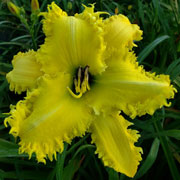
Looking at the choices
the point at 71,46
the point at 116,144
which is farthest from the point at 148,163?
the point at 71,46

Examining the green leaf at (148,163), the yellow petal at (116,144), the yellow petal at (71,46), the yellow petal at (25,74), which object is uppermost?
the yellow petal at (71,46)

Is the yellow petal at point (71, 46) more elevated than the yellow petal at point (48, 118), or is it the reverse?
the yellow petal at point (71, 46)

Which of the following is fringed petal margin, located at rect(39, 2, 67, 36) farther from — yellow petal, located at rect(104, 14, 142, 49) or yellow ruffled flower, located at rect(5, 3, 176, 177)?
yellow petal, located at rect(104, 14, 142, 49)

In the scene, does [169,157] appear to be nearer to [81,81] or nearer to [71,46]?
[81,81]

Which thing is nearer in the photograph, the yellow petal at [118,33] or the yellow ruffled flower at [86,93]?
the yellow ruffled flower at [86,93]

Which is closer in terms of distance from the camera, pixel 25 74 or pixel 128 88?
pixel 128 88

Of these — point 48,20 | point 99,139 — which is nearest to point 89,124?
point 99,139

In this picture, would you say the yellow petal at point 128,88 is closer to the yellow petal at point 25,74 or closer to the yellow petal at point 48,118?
the yellow petal at point 48,118

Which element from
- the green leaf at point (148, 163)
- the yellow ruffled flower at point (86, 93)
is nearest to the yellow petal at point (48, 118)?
the yellow ruffled flower at point (86, 93)

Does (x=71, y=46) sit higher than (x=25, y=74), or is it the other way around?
(x=71, y=46)
